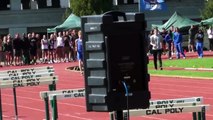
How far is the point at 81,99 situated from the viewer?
17891mm

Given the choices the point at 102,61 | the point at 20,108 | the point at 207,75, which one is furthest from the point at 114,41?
the point at 207,75

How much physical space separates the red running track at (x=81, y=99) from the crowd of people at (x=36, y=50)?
46.5 feet

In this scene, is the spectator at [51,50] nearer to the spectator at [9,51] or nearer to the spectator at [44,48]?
the spectator at [44,48]

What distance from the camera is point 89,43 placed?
24.4 ft

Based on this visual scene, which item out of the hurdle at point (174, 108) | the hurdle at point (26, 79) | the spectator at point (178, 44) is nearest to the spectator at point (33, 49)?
the spectator at point (178, 44)

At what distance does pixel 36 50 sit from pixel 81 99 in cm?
2312

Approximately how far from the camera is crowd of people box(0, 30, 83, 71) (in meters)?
39.8

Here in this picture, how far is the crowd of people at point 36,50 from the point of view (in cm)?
3984

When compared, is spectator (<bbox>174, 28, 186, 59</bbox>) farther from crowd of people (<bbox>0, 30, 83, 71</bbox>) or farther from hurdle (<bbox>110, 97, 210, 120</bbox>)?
hurdle (<bbox>110, 97, 210, 120</bbox>)

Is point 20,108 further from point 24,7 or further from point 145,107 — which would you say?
point 24,7

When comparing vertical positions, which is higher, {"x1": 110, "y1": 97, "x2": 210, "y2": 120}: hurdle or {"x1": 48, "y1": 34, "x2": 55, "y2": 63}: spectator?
{"x1": 110, "y1": 97, "x2": 210, "y2": 120}: hurdle

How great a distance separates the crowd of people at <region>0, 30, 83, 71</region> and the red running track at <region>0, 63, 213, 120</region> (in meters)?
14.2

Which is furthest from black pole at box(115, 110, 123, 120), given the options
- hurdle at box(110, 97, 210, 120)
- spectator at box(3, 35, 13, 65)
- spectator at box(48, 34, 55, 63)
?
spectator at box(48, 34, 55, 63)

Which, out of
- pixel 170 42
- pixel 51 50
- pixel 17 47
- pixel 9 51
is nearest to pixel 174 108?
pixel 170 42
